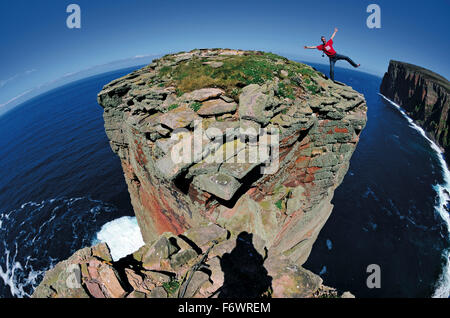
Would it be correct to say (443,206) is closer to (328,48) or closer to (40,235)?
(328,48)

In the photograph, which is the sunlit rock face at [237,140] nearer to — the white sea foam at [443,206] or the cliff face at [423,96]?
the white sea foam at [443,206]

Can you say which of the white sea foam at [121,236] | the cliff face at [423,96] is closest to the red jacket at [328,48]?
the white sea foam at [121,236]

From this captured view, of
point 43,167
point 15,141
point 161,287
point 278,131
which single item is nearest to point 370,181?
point 278,131

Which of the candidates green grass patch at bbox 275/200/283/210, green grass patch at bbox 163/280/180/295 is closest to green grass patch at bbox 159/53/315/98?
green grass patch at bbox 275/200/283/210

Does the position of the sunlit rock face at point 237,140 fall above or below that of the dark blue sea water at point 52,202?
above

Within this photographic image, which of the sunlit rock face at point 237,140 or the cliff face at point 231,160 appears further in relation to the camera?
the sunlit rock face at point 237,140

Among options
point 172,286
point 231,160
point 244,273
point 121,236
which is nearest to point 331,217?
point 231,160
